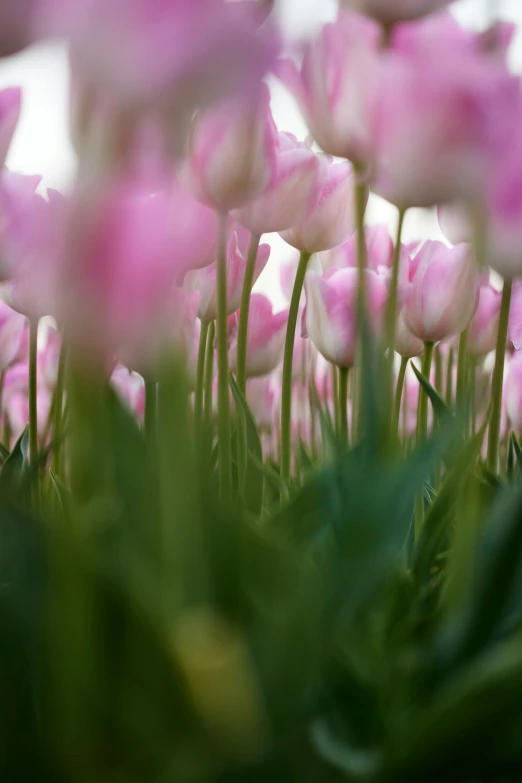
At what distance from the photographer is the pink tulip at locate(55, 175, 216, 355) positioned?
0.11m

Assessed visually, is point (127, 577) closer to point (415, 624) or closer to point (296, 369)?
point (415, 624)

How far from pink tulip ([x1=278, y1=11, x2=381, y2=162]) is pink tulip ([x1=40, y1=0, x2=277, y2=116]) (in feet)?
0.25

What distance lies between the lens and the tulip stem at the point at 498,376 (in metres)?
0.38

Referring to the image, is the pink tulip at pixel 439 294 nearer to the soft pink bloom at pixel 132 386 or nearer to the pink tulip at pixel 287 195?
the pink tulip at pixel 287 195

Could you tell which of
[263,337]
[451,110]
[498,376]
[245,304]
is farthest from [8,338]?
[451,110]

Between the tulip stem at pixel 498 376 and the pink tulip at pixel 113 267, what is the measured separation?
0.90 feet

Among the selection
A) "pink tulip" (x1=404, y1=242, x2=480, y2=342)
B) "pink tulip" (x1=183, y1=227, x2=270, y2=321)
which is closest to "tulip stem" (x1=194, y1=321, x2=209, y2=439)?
"pink tulip" (x1=183, y1=227, x2=270, y2=321)

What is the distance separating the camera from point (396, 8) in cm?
25

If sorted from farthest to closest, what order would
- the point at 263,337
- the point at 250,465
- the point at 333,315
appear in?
the point at 263,337
the point at 333,315
the point at 250,465

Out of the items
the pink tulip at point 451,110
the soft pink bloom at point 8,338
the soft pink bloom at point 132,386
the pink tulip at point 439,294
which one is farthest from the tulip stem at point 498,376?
the soft pink bloom at point 8,338

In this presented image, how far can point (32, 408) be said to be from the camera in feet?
1.66

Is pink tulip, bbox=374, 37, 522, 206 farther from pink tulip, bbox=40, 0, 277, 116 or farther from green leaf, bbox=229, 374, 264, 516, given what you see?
green leaf, bbox=229, 374, 264, 516

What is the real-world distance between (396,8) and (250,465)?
214 mm

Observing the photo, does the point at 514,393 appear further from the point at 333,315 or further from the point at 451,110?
the point at 451,110
